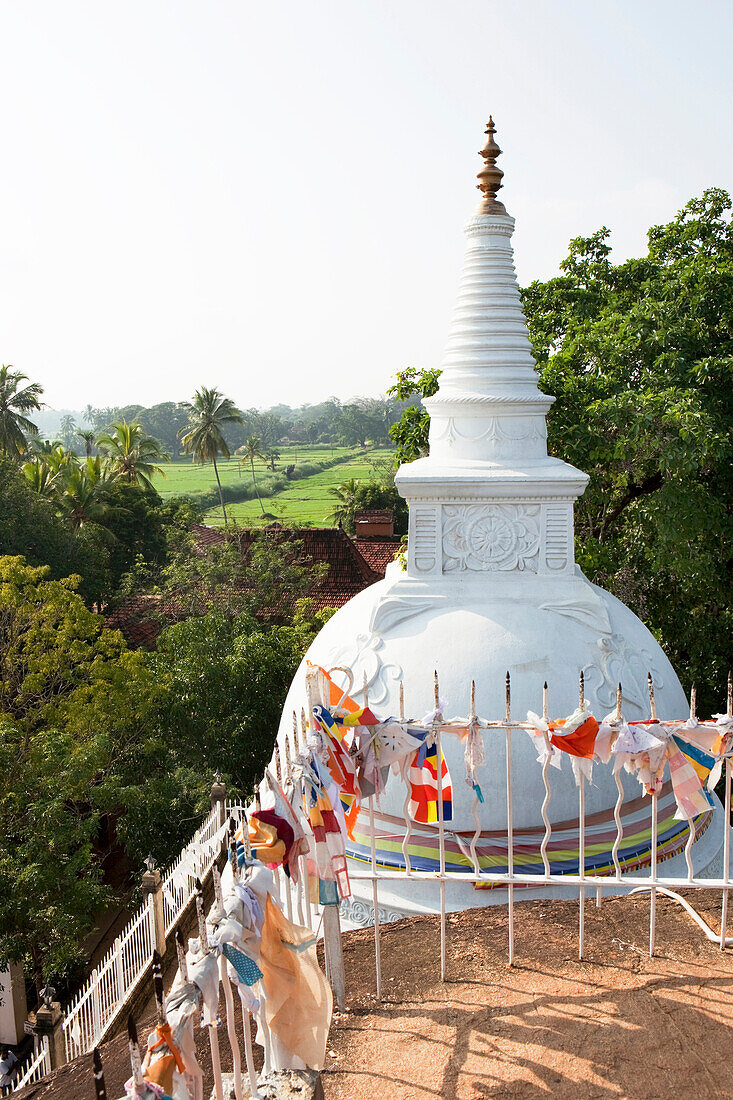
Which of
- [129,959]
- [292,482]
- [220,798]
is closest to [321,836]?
[129,959]

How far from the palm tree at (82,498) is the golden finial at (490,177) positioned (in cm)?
2111

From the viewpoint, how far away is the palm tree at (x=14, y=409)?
117 ft

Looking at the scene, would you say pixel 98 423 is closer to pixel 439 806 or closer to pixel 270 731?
pixel 270 731

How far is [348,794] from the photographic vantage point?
6.61 metres

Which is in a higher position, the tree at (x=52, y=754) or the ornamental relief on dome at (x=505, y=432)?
the ornamental relief on dome at (x=505, y=432)

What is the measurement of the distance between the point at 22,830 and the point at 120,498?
20.1m

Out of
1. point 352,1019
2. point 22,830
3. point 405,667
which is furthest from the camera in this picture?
point 22,830

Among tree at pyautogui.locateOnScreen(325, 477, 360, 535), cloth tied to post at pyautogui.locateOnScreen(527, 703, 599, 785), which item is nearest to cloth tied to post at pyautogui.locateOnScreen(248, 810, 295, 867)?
cloth tied to post at pyautogui.locateOnScreen(527, 703, 599, 785)

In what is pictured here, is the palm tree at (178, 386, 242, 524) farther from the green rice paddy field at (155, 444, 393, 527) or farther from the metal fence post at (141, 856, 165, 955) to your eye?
the metal fence post at (141, 856, 165, 955)

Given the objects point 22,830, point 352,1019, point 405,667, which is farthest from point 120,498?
point 352,1019

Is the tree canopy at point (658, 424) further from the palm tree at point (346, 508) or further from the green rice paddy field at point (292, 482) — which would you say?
the green rice paddy field at point (292, 482)

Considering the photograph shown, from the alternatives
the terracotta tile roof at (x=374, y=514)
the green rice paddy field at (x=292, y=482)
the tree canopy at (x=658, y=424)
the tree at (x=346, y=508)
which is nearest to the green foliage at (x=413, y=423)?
the tree canopy at (x=658, y=424)

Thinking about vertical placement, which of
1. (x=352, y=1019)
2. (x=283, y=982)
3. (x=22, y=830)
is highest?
(x=283, y=982)

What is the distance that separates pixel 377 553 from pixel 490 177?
2102 cm
